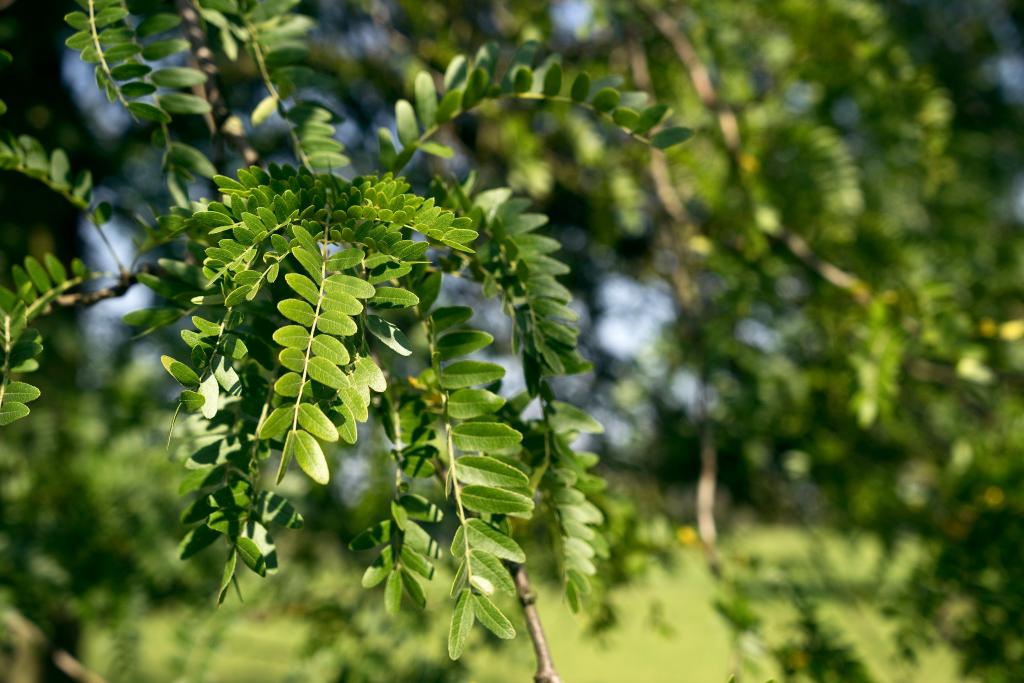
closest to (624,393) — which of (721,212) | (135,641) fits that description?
(721,212)

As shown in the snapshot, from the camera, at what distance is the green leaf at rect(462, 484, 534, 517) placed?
2.29 ft

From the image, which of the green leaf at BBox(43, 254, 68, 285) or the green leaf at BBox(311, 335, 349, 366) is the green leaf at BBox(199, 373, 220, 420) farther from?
the green leaf at BBox(43, 254, 68, 285)

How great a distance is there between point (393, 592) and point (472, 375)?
220mm

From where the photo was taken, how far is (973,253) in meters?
2.67

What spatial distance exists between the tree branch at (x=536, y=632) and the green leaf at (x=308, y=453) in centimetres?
23

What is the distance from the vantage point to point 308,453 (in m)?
0.62

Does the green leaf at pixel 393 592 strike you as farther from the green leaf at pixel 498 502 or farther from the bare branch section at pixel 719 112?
the bare branch section at pixel 719 112

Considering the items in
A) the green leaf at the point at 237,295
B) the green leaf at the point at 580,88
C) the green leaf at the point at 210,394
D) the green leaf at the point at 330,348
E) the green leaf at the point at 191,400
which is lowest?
the green leaf at the point at 210,394

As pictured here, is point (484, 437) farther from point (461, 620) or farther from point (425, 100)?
point (425, 100)

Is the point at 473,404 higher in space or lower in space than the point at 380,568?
higher

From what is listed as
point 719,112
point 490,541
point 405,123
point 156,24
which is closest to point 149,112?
point 156,24

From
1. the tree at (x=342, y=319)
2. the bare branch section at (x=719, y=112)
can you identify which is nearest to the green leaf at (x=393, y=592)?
the tree at (x=342, y=319)

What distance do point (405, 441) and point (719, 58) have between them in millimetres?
1623

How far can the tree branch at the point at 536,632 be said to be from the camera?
0.68 metres
